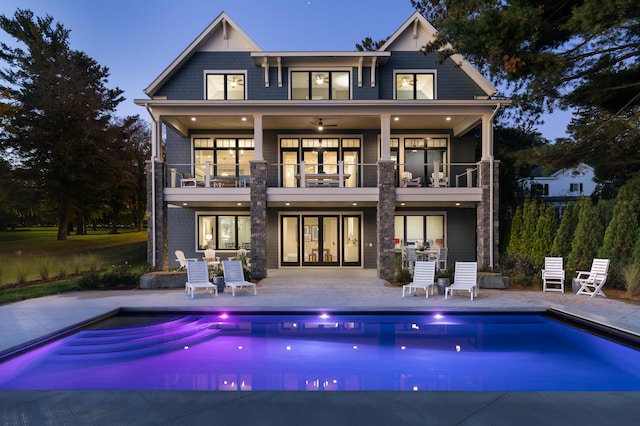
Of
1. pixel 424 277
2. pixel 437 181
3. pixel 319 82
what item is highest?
pixel 319 82

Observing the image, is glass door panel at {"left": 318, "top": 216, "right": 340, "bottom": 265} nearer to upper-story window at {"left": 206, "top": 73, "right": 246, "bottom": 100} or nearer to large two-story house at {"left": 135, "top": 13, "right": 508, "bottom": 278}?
large two-story house at {"left": 135, "top": 13, "right": 508, "bottom": 278}

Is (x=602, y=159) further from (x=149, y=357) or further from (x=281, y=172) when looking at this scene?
(x=149, y=357)

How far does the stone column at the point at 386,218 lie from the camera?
530 inches

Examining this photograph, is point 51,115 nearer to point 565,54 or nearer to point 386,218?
point 386,218

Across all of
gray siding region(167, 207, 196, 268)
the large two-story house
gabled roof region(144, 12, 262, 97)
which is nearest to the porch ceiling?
the large two-story house

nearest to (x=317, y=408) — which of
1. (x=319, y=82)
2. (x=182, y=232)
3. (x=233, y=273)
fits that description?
(x=233, y=273)

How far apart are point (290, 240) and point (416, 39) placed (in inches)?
426

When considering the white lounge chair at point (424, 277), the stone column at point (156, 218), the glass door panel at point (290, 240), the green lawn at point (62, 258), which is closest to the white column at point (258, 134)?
the stone column at point (156, 218)

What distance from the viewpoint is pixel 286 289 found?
11.5 m

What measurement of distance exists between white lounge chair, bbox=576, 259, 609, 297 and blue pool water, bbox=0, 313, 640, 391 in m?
2.90

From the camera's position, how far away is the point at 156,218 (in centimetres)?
1370

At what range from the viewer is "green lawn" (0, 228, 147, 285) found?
14.2 metres

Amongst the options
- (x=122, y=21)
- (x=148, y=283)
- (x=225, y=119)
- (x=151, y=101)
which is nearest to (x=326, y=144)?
(x=225, y=119)

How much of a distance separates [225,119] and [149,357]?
34.0 feet
